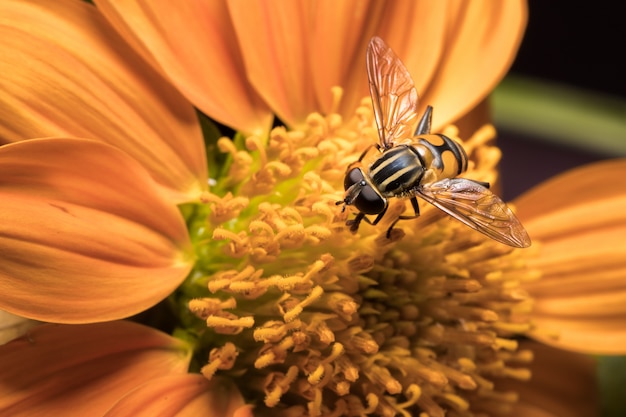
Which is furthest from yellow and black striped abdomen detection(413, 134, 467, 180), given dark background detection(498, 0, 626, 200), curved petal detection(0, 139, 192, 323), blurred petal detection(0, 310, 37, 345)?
dark background detection(498, 0, 626, 200)

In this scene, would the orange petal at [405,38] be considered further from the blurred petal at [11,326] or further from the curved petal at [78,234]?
the blurred petal at [11,326]

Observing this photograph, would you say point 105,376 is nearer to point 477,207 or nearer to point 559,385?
point 477,207

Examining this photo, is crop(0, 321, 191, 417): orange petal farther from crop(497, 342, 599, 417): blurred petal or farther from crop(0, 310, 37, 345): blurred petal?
crop(497, 342, 599, 417): blurred petal

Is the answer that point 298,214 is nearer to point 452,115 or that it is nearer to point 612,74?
point 452,115

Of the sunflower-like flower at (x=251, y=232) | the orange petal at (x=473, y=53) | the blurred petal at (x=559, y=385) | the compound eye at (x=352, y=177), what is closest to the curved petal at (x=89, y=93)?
the sunflower-like flower at (x=251, y=232)

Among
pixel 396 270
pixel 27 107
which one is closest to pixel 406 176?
pixel 396 270

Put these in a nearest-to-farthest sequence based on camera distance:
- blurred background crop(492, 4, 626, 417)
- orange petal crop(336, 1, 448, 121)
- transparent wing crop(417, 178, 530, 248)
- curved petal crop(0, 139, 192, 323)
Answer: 1. curved petal crop(0, 139, 192, 323)
2. transparent wing crop(417, 178, 530, 248)
3. orange petal crop(336, 1, 448, 121)
4. blurred background crop(492, 4, 626, 417)

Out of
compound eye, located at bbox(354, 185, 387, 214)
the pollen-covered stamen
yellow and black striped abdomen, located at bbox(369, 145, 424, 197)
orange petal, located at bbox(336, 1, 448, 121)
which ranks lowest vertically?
the pollen-covered stamen

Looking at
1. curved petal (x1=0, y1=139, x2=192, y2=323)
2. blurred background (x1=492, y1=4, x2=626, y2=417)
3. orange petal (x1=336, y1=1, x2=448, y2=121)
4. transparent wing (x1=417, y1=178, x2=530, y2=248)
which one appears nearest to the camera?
curved petal (x1=0, y1=139, x2=192, y2=323)

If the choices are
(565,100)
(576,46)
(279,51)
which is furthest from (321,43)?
(576,46)
